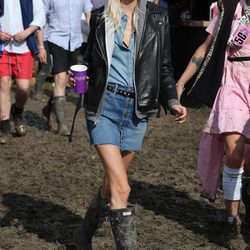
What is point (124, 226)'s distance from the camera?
3881 mm

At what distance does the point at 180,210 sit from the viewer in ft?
18.0

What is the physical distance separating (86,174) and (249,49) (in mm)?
2451

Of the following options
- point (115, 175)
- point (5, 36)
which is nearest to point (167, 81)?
point (115, 175)

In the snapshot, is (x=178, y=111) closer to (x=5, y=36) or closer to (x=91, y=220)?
(x=91, y=220)

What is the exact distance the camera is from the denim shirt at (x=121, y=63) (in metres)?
3.97

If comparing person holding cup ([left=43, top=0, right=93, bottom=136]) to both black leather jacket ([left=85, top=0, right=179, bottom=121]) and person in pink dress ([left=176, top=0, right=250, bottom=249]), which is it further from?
black leather jacket ([left=85, top=0, right=179, bottom=121])

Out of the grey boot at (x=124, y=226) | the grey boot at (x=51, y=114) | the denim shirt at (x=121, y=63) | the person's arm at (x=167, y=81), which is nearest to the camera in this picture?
the grey boot at (x=124, y=226)

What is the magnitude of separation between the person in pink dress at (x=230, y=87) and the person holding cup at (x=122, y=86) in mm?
560

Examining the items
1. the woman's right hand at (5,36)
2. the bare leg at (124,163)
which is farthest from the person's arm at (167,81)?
the woman's right hand at (5,36)

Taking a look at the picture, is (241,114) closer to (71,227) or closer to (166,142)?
(71,227)

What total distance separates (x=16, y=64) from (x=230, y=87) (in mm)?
3533

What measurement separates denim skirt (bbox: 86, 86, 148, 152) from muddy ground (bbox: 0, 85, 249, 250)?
909 millimetres

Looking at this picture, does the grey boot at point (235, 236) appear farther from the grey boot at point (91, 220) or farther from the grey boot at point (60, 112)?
the grey boot at point (60, 112)

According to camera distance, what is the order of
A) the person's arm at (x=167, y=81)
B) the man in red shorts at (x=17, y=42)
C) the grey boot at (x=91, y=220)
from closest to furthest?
1. the person's arm at (x=167, y=81)
2. the grey boot at (x=91, y=220)
3. the man in red shorts at (x=17, y=42)
